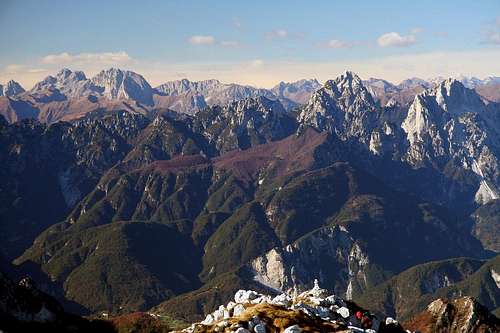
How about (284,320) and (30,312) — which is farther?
(30,312)

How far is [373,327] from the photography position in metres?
134

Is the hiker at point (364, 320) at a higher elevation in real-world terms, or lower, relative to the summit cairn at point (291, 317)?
lower

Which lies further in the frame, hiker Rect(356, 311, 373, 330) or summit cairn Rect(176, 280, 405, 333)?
hiker Rect(356, 311, 373, 330)

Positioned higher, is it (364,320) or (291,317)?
(291,317)

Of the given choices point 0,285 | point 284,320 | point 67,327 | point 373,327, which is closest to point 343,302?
point 373,327

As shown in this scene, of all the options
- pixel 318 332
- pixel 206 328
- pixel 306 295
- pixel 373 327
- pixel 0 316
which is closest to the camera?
pixel 318 332

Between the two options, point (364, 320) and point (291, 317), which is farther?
point (364, 320)

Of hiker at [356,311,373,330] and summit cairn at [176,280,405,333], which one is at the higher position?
summit cairn at [176,280,405,333]

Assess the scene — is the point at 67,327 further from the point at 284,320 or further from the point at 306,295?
the point at 284,320

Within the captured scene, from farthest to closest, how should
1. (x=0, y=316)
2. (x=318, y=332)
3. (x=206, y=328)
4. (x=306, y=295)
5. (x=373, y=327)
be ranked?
1. (x=0, y=316)
2. (x=306, y=295)
3. (x=373, y=327)
4. (x=206, y=328)
5. (x=318, y=332)

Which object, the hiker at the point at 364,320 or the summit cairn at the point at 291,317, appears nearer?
the summit cairn at the point at 291,317

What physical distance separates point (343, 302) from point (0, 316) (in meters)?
98.3

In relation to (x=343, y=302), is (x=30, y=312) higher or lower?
lower

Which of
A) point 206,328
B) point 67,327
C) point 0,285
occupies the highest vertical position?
point 206,328
